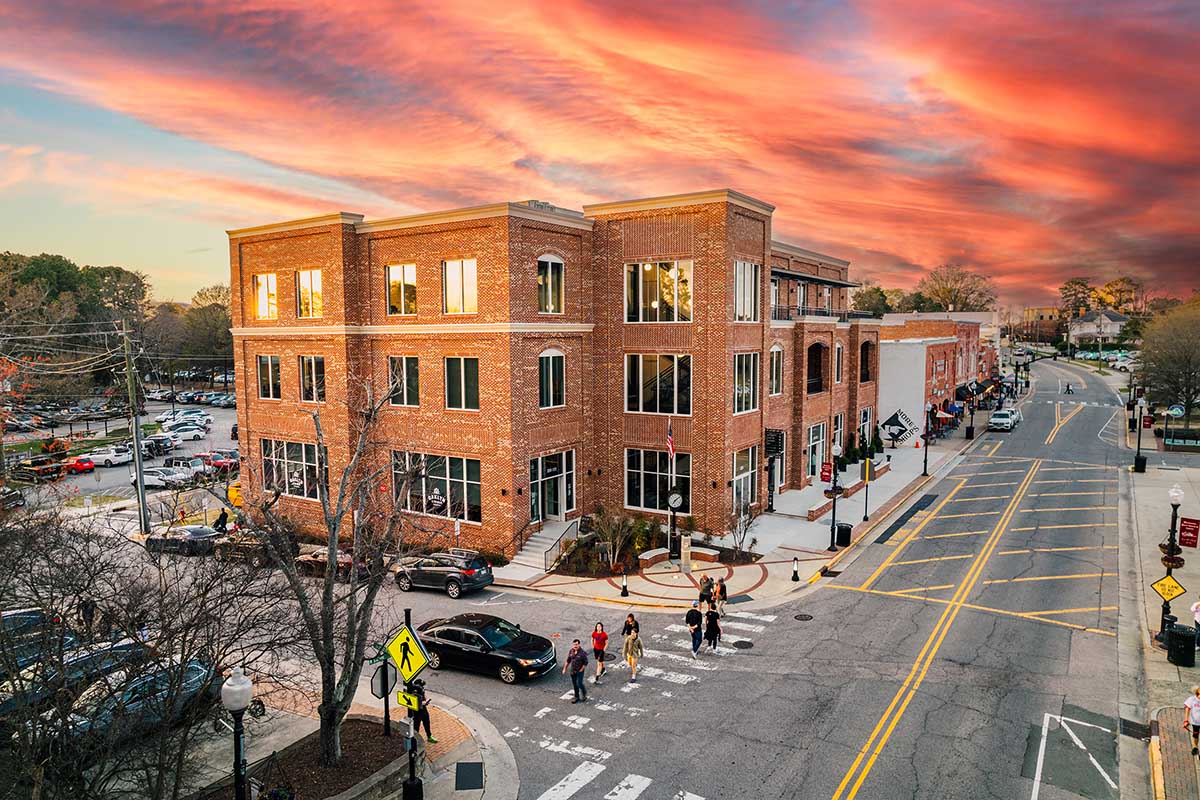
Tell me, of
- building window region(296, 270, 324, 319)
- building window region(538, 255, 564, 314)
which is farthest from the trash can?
building window region(296, 270, 324, 319)

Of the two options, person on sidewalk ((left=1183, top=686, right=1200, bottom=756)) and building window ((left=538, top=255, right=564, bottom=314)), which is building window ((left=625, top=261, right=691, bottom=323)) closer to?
building window ((left=538, top=255, right=564, bottom=314))

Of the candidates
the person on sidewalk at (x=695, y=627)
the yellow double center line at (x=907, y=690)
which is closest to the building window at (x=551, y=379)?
the person on sidewalk at (x=695, y=627)

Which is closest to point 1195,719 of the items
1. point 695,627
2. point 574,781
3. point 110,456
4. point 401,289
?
point 695,627

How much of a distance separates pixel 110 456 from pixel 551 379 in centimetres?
4077

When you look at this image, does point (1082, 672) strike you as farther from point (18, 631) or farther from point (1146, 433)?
point (1146, 433)

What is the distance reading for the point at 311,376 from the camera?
3331 centimetres

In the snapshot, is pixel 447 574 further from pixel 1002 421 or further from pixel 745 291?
pixel 1002 421

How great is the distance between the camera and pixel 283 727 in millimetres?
15883

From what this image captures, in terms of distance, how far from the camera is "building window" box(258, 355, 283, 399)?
34.8 meters

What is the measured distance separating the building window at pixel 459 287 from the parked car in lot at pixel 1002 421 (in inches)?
1982

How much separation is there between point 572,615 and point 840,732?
31.3ft

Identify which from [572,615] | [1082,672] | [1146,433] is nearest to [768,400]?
[572,615]

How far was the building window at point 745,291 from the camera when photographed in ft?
101

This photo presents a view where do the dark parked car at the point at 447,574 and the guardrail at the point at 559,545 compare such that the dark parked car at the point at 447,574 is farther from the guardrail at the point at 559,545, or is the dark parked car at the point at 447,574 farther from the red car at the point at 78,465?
the red car at the point at 78,465
